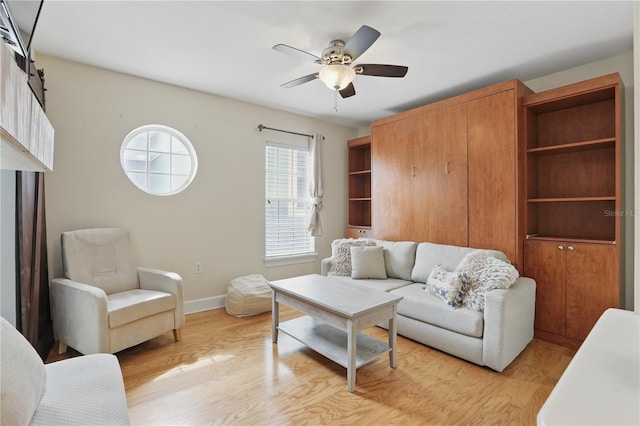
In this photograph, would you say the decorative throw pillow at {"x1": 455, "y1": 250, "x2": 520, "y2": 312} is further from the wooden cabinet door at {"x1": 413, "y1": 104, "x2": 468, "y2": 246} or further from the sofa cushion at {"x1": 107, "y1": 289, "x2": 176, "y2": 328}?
the sofa cushion at {"x1": 107, "y1": 289, "x2": 176, "y2": 328}

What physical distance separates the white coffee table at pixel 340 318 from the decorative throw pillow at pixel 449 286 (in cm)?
53

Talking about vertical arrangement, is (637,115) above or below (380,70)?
below

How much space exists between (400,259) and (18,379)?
312cm

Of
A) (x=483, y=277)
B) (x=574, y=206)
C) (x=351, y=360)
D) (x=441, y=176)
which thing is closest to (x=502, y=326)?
(x=483, y=277)

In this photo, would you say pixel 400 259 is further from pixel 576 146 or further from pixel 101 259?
pixel 101 259

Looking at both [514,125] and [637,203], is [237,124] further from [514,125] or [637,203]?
[637,203]

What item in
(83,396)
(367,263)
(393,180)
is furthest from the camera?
(393,180)

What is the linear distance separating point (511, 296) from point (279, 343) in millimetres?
1941

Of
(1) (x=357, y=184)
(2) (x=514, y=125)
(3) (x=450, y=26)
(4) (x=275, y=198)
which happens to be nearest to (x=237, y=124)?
(4) (x=275, y=198)

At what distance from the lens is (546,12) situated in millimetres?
2027

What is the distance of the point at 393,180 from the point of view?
12.8 feet

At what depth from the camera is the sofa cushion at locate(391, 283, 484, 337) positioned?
2297 mm

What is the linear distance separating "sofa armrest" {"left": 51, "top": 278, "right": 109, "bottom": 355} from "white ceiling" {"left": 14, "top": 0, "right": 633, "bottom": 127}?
1.94m

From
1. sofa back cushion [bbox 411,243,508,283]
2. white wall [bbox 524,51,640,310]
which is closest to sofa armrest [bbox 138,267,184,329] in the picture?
sofa back cushion [bbox 411,243,508,283]
